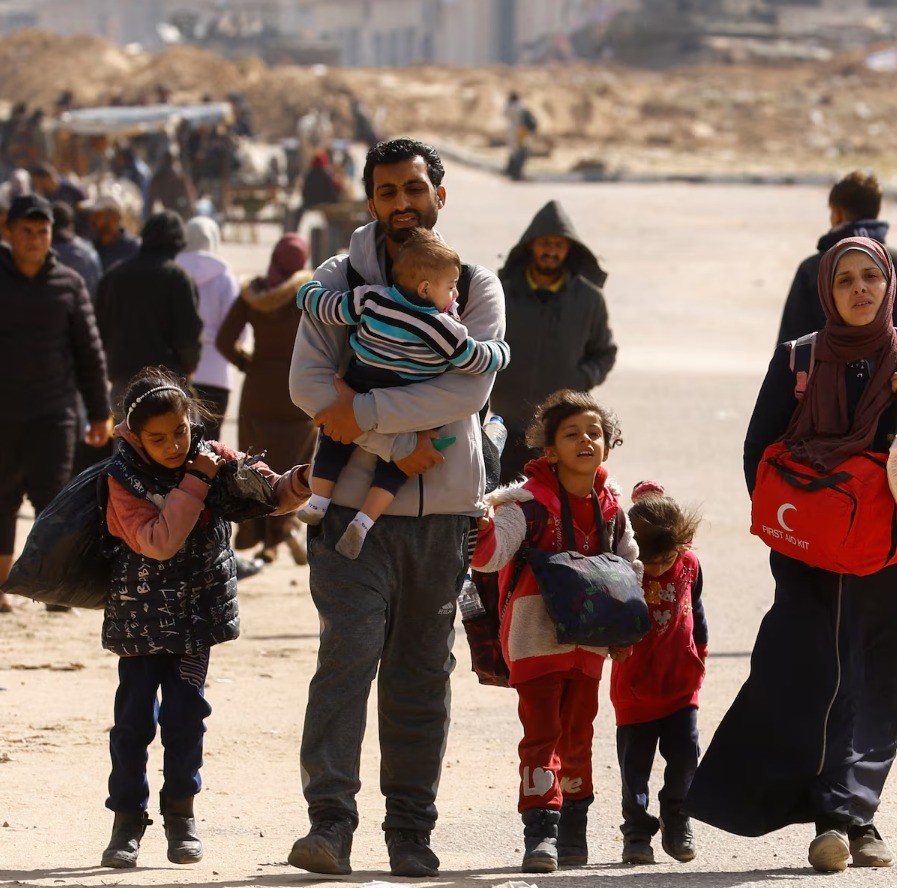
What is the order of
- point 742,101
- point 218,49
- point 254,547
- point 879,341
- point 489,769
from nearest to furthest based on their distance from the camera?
1. point 879,341
2. point 489,769
3. point 254,547
4. point 742,101
5. point 218,49

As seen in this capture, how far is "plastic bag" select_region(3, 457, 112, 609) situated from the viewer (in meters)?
5.02

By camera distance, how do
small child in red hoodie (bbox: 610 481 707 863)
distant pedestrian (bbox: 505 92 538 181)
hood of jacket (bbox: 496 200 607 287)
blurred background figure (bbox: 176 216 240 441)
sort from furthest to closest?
distant pedestrian (bbox: 505 92 538 181) < blurred background figure (bbox: 176 216 240 441) < hood of jacket (bbox: 496 200 607 287) < small child in red hoodie (bbox: 610 481 707 863)

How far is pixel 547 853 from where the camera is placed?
493 cm

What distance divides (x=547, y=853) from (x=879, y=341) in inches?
64.4

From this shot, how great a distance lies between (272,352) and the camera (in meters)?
9.21

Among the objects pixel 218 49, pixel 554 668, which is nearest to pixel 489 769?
pixel 554 668

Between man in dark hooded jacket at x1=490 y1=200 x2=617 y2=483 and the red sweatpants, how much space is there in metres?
2.37

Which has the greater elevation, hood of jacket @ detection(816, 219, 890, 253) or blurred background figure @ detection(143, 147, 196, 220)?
hood of jacket @ detection(816, 219, 890, 253)

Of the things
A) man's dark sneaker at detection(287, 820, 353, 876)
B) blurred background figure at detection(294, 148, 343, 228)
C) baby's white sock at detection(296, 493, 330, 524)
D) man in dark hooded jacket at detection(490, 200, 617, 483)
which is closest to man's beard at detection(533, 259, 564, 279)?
man in dark hooded jacket at detection(490, 200, 617, 483)

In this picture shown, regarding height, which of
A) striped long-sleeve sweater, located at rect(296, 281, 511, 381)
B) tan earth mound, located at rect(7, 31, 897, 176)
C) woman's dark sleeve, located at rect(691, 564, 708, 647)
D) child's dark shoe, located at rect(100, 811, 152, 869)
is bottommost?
tan earth mound, located at rect(7, 31, 897, 176)

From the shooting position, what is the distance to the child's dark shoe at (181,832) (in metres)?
5.06

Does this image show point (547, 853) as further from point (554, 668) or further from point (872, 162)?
point (872, 162)

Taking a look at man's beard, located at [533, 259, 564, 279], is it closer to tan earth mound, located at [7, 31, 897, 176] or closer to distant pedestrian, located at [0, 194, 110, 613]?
distant pedestrian, located at [0, 194, 110, 613]

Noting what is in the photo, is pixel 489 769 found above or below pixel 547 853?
below
